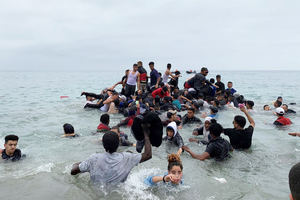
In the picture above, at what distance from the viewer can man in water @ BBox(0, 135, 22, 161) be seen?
18.2 ft

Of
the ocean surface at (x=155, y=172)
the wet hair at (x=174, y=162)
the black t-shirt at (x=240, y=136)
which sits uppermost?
the wet hair at (x=174, y=162)

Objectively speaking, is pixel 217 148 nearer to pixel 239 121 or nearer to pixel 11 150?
pixel 239 121

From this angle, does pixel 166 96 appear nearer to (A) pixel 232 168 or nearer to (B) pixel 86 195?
(A) pixel 232 168

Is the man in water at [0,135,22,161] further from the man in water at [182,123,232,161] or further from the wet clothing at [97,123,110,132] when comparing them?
the man in water at [182,123,232,161]

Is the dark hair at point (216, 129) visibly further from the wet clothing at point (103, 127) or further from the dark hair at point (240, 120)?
the wet clothing at point (103, 127)

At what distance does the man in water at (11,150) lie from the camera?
5555 mm

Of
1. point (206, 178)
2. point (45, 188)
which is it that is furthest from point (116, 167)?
point (206, 178)

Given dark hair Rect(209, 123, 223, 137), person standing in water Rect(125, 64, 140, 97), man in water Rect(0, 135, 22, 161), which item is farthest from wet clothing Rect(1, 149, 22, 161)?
person standing in water Rect(125, 64, 140, 97)

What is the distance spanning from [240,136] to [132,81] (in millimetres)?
8112

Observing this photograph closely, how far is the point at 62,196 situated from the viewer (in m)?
4.41

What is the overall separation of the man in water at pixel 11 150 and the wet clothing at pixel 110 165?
2.71 metres

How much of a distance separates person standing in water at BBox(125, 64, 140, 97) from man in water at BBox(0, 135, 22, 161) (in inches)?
325

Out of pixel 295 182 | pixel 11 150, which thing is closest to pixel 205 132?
pixel 11 150

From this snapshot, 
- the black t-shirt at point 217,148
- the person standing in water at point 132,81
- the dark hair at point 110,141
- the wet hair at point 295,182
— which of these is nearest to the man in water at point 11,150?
the dark hair at point 110,141
